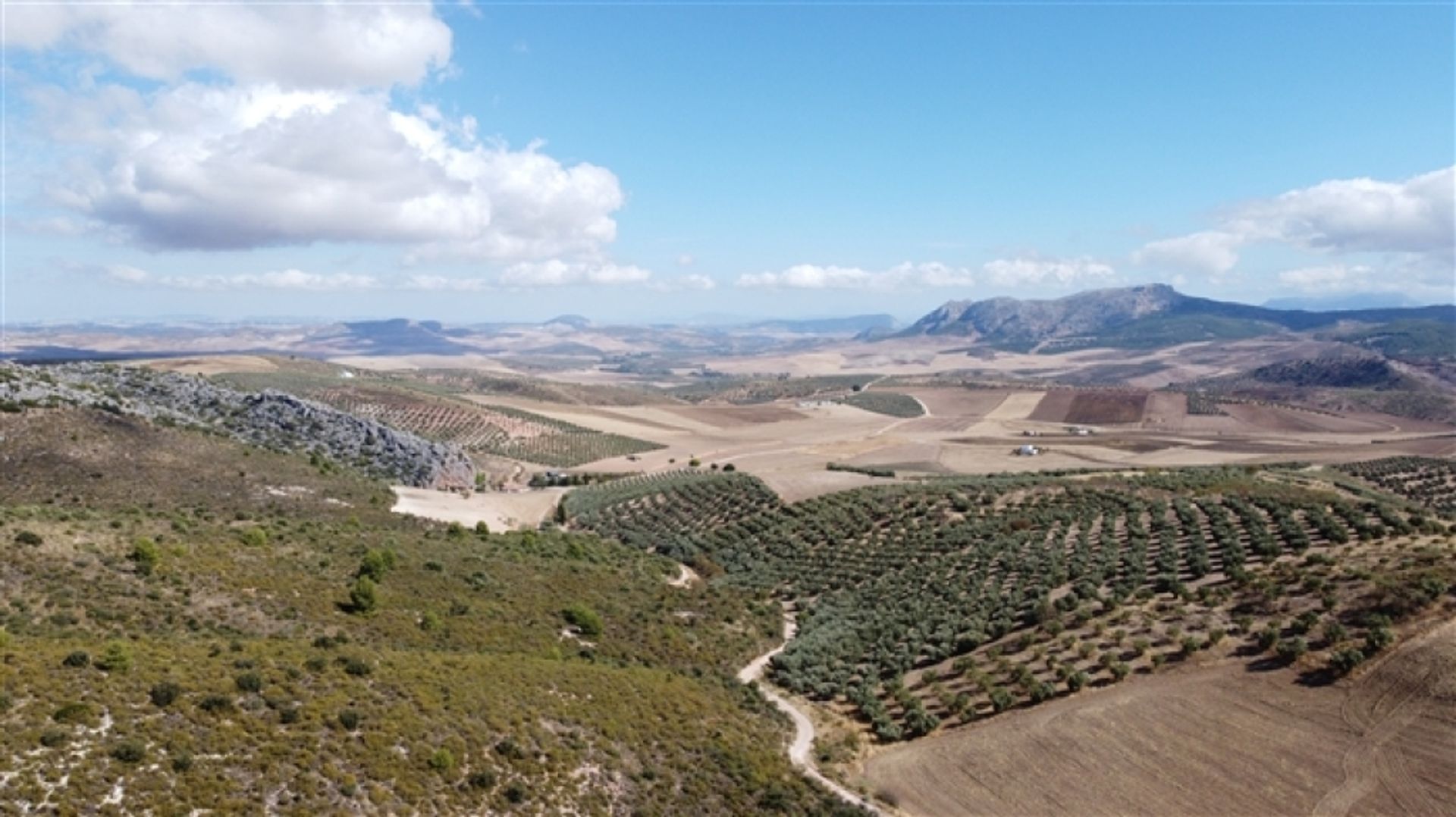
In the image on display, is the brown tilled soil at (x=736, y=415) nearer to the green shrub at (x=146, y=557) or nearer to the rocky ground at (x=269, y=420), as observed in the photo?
the rocky ground at (x=269, y=420)

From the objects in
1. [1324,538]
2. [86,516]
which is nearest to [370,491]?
[86,516]

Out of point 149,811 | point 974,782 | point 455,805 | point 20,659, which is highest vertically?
point 20,659

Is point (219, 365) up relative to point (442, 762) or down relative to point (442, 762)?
up

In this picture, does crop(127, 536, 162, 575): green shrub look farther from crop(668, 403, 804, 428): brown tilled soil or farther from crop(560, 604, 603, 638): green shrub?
crop(668, 403, 804, 428): brown tilled soil

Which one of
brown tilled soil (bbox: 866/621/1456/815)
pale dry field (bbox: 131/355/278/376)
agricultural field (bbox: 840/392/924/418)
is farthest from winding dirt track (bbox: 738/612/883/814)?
pale dry field (bbox: 131/355/278/376)

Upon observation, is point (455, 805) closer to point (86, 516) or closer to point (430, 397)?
point (86, 516)

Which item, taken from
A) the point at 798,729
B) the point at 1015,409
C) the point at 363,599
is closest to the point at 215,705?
the point at 363,599

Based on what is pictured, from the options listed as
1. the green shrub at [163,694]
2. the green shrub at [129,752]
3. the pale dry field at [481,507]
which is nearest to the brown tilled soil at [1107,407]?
the pale dry field at [481,507]

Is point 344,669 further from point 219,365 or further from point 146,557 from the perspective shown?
point 219,365
